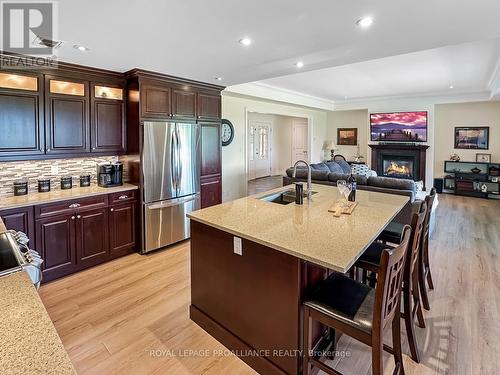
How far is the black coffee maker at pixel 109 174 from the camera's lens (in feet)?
12.7

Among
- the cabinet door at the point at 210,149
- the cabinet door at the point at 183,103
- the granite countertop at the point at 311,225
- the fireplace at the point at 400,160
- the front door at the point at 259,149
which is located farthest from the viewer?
the front door at the point at 259,149

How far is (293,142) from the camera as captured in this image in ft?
38.1

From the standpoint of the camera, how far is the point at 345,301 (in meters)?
1.69

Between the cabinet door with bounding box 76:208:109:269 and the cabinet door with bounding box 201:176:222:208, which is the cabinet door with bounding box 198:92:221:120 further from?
the cabinet door with bounding box 76:208:109:269

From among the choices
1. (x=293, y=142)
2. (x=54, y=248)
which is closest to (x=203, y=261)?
(x=54, y=248)

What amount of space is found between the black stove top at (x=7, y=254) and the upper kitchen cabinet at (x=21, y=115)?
5.41ft

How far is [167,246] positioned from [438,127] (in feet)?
26.5

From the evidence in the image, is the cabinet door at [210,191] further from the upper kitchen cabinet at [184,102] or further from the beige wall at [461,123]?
the beige wall at [461,123]

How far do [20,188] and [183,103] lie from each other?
89.2 inches

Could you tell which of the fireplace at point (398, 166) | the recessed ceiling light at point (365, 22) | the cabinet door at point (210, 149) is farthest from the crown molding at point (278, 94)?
the recessed ceiling light at point (365, 22)

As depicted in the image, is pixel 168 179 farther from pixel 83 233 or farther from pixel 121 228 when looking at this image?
pixel 83 233

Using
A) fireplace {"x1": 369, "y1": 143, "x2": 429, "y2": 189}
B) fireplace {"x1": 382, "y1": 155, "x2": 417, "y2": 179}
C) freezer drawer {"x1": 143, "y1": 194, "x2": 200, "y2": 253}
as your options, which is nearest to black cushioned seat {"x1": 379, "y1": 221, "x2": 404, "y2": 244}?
freezer drawer {"x1": 143, "y1": 194, "x2": 200, "y2": 253}

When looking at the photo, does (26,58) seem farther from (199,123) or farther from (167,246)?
(167,246)

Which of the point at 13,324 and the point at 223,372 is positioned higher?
the point at 13,324
